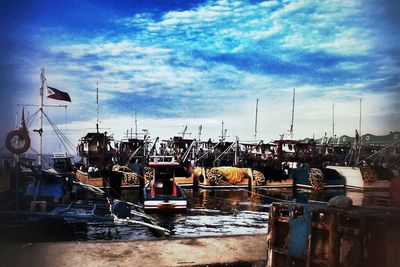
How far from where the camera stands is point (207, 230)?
63.0ft

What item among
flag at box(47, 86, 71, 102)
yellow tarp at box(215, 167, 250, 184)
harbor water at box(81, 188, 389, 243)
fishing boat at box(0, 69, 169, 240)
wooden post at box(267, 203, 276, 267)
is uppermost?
flag at box(47, 86, 71, 102)

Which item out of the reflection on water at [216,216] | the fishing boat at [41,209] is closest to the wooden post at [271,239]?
the reflection on water at [216,216]

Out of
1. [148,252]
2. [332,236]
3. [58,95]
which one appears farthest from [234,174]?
[332,236]

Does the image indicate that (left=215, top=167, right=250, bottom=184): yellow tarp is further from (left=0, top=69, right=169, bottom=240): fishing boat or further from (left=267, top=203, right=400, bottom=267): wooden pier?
(left=267, top=203, right=400, bottom=267): wooden pier

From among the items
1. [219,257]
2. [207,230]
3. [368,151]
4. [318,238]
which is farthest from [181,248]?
[368,151]

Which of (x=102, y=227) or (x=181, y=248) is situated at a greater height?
(x=181, y=248)

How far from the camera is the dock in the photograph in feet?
24.1

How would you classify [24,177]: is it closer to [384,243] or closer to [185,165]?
[384,243]

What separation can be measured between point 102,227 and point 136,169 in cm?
2238

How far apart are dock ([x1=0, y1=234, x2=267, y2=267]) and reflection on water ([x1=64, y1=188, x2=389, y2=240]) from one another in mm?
4384

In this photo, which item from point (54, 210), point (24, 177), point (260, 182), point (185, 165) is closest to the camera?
point (54, 210)

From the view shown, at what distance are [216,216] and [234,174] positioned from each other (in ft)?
55.3

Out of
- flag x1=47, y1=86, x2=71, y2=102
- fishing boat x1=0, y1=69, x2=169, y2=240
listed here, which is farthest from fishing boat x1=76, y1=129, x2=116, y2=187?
flag x1=47, y1=86, x2=71, y2=102

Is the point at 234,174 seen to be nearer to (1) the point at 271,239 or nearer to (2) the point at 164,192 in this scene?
(2) the point at 164,192
